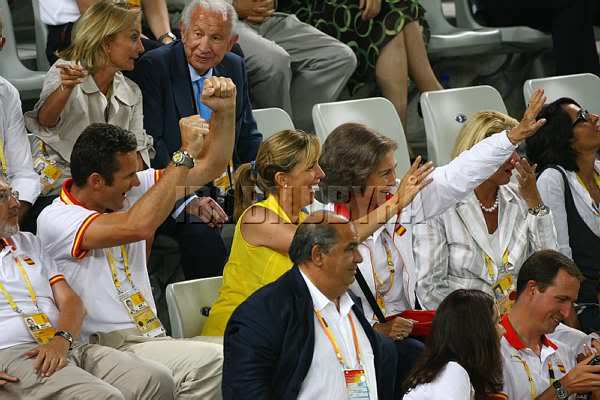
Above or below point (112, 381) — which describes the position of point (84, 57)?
above

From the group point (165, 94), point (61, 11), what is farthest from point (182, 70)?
point (61, 11)

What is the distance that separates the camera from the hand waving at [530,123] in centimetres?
452

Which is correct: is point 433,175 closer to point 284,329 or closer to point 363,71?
point 284,329

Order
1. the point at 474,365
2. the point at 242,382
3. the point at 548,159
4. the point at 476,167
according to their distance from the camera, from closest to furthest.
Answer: the point at 242,382
the point at 474,365
the point at 476,167
the point at 548,159

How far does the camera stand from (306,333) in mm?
3748

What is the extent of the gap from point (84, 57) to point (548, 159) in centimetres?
212

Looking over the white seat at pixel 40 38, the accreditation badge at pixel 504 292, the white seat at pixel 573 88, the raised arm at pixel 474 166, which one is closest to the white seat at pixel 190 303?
the raised arm at pixel 474 166

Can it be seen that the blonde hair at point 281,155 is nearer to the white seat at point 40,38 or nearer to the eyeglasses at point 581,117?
the eyeglasses at point 581,117

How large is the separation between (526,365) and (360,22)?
8.36 feet

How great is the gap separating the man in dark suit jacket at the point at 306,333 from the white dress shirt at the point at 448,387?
134mm

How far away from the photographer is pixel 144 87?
5207 mm

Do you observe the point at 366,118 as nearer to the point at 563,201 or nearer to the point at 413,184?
the point at 563,201

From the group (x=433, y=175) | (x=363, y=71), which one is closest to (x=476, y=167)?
(x=433, y=175)

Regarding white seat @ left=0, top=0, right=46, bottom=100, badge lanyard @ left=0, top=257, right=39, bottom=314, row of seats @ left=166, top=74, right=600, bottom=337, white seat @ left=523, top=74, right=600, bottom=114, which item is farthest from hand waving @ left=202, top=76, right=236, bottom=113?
white seat @ left=523, top=74, right=600, bottom=114
